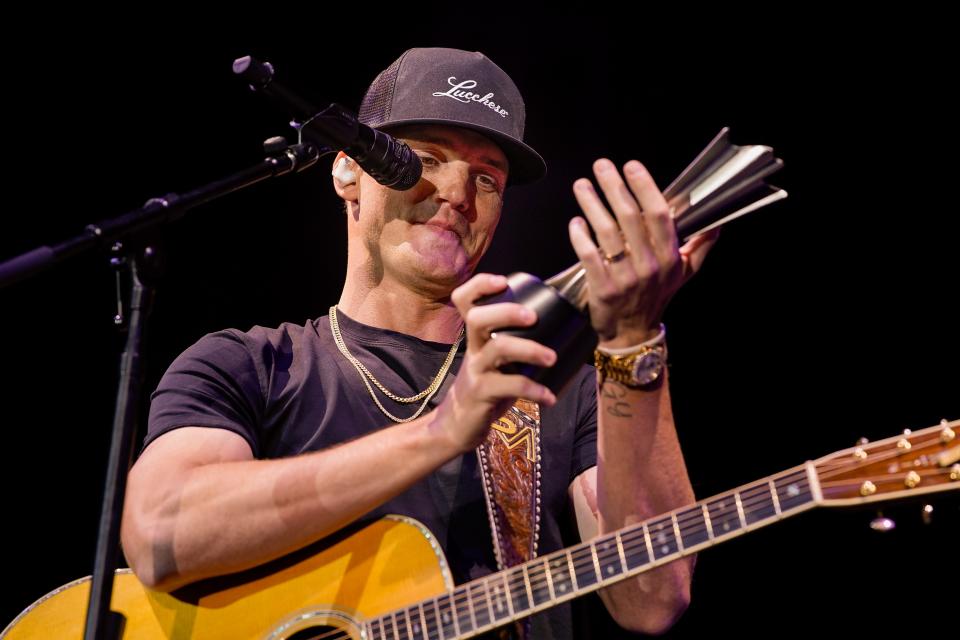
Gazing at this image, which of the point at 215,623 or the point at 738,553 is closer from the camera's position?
the point at 215,623

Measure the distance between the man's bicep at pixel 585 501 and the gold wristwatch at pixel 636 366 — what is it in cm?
68

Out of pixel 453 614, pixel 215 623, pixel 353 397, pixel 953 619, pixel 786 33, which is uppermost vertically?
pixel 786 33

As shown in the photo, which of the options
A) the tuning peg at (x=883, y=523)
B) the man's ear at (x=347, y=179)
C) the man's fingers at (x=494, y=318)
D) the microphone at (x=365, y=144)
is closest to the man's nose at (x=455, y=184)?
the man's ear at (x=347, y=179)

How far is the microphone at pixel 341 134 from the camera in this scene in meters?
1.62

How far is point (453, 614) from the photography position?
1.77m

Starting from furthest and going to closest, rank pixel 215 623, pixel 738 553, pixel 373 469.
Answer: pixel 738 553 → pixel 215 623 → pixel 373 469

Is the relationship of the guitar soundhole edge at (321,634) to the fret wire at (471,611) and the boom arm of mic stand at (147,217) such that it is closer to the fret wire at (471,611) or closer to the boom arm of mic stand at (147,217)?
the fret wire at (471,611)

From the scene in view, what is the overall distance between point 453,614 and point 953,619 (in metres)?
1.88

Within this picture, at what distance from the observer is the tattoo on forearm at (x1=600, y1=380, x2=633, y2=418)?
1.67 metres

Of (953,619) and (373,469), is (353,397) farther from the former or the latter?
(953,619)

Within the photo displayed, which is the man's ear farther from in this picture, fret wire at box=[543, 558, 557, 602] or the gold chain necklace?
fret wire at box=[543, 558, 557, 602]

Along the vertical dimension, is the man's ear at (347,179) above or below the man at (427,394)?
above

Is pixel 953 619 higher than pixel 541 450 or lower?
lower

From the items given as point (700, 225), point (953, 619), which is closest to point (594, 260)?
point (700, 225)
